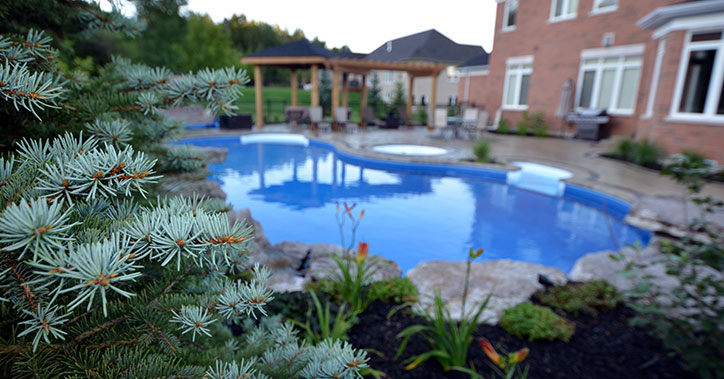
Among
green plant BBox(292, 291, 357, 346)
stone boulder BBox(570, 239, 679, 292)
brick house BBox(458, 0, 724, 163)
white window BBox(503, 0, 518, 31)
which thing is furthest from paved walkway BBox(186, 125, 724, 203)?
white window BBox(503, 0, 518, 31)

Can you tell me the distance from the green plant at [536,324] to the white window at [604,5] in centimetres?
1521

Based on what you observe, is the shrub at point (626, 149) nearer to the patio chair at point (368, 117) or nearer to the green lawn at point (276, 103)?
the patio chair at point (368, 117)

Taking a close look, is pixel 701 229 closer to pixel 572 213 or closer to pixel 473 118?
pixel 572 213

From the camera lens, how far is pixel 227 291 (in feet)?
2.55

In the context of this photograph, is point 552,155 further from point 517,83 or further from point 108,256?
point 108,256

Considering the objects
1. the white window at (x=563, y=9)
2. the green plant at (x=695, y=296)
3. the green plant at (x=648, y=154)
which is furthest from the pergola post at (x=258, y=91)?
the green plant at (x=695, y=296)

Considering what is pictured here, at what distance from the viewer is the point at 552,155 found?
11.3m

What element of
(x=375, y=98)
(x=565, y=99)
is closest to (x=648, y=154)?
(x=565, y=99)

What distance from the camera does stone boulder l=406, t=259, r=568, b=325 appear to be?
3.33 meters

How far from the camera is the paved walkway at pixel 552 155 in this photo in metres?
7.54

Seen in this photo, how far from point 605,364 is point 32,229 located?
117 inches

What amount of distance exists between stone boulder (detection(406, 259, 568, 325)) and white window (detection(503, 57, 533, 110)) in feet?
49.5

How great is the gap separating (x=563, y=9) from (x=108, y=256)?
18.8m

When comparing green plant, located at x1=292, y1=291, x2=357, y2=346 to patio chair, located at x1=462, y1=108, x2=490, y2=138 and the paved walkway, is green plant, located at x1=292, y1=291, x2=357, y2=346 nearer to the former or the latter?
the paved walkway
